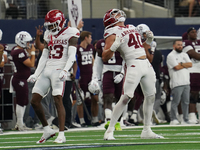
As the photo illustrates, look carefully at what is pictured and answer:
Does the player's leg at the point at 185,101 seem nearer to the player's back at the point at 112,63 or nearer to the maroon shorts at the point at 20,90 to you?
the player's back at the point at 112,63

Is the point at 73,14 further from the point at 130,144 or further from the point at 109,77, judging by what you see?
the point at 130,144

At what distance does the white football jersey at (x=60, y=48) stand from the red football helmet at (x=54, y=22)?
8 cm

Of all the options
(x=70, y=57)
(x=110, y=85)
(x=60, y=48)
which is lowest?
(x=110, y=85)

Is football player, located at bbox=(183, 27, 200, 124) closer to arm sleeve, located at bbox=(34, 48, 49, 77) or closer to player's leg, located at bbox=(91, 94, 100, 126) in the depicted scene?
player's leg, located at bbox=(91, 94, 100, 126)

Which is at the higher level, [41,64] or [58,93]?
[41,64]

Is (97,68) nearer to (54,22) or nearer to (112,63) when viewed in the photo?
(112,63)

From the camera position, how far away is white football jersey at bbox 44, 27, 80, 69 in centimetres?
720

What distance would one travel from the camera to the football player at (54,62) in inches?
276

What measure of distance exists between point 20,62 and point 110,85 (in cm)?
208

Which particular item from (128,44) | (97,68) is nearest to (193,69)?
(97,68)

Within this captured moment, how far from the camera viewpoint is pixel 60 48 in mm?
7254

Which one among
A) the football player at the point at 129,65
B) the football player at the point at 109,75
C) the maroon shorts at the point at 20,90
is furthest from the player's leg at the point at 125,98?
the maroon shorts at the point at 20,90

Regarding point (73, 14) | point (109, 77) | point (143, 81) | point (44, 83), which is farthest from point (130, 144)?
point (73, 14)

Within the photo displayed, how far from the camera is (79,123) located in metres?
12.4
